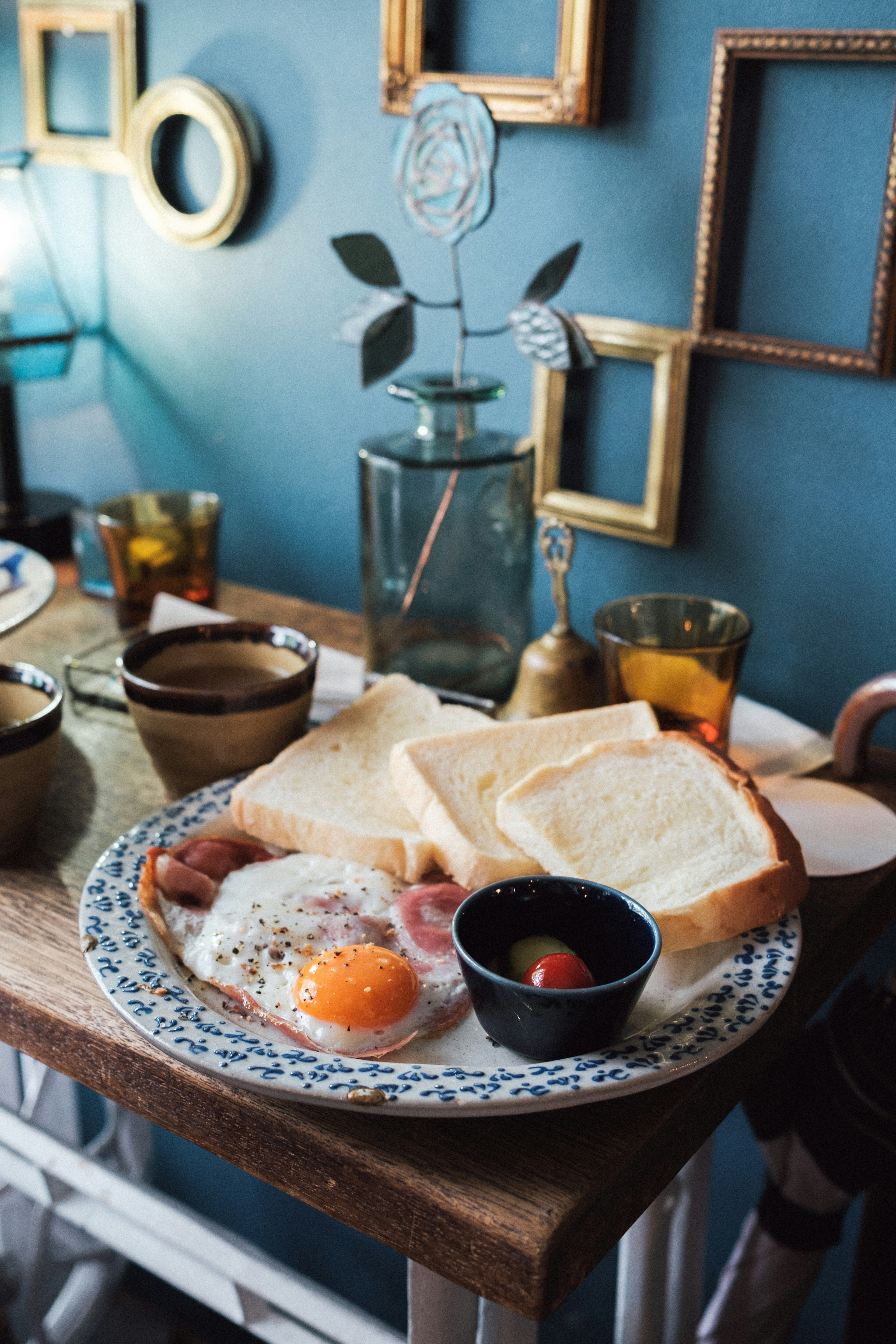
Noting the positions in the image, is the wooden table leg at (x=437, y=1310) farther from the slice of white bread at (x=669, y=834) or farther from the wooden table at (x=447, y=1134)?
the slice of white bread at (x=669, y=834)

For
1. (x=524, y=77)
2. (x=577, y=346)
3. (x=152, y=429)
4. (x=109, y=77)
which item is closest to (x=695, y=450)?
(x=577, y=346)

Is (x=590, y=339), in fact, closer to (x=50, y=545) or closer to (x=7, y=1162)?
(x=50, y=545)

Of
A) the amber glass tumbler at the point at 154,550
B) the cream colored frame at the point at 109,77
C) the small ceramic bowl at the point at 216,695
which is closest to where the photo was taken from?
the small ceramic bowl at the point at 216,695

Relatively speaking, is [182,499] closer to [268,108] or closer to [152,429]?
[152,429]

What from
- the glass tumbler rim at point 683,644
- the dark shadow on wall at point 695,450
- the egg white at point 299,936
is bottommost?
the egg white at point 299,936

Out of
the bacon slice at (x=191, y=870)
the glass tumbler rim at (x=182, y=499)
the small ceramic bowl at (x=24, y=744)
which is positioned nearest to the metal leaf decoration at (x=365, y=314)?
the glass tumbler rim at (x=182, y=499)

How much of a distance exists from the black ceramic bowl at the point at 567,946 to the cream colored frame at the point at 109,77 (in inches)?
53.7

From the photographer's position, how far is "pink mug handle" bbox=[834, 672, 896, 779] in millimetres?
1102

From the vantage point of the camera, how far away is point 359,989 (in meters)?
0.75

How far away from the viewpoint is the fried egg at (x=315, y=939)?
2.45 feet

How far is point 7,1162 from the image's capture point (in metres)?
1.40

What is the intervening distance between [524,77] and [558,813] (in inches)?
33.4

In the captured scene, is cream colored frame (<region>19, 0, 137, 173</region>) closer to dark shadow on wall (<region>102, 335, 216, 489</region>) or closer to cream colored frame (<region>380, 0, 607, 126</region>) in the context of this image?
dark shadow on wall (<region>102, 335, 216, 489</region>)

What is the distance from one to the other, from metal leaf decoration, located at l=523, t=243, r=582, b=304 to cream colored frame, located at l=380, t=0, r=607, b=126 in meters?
0.15
